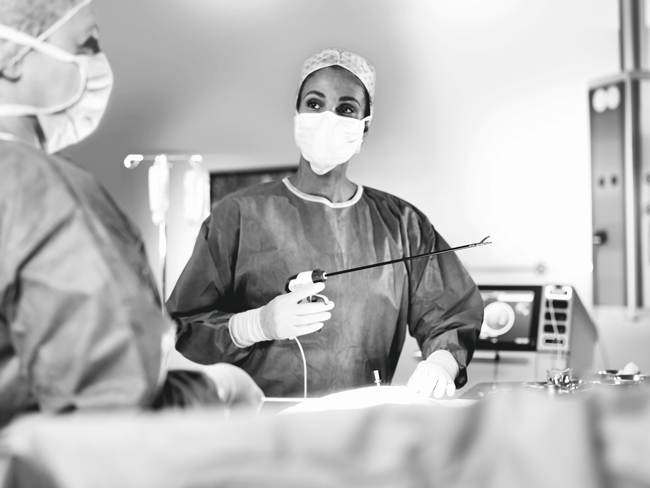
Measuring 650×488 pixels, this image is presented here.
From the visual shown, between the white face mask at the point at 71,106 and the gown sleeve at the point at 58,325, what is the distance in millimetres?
247

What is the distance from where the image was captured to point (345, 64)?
192 centimetres

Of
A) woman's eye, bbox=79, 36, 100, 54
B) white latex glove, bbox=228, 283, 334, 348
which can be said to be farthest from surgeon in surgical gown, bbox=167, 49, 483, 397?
woman's eye, bbox=79, 36, 100, 54

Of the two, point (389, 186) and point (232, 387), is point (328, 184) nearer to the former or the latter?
point (389, 186)

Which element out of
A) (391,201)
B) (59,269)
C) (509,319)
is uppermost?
(391,201)

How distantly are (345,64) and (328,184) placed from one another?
1.12 feet

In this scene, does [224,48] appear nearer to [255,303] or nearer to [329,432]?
[255,303]

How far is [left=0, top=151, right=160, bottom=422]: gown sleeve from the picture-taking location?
917mm

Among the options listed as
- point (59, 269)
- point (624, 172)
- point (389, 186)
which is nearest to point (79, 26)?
point (59, 269)

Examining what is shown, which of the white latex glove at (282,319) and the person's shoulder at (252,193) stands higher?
the person's shoulder at (252,193)

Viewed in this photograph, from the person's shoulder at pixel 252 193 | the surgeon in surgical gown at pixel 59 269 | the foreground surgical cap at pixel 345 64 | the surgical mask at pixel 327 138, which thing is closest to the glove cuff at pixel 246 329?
the person's shoulder at pixel 252 193

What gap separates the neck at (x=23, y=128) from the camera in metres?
1.17

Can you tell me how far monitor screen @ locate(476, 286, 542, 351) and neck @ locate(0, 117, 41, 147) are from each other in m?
1.29

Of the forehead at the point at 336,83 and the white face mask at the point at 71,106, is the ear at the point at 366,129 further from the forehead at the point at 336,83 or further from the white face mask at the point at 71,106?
the white face mask at the point at 71,106

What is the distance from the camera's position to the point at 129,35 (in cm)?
188
